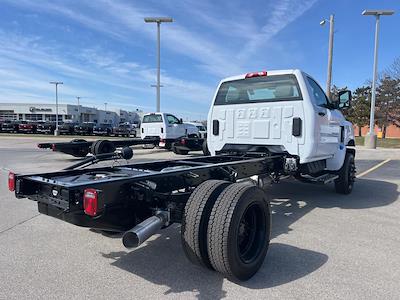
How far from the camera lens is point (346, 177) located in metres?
7.29

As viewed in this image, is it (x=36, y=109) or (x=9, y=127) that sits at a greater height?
(x=36, y=109)

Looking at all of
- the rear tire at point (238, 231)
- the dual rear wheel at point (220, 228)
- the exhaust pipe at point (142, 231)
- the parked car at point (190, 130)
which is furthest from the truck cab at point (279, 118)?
the parked car at point (190, 130)

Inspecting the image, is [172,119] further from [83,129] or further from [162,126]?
[83,129]

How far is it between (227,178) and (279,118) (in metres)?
1.96

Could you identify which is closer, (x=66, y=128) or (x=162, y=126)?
(x=162, y=126)

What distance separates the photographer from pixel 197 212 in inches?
128

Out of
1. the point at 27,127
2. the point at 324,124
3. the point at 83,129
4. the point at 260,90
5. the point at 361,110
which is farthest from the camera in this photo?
the point at 361,110

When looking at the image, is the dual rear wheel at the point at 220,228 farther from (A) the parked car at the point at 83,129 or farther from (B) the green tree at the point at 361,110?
(B) the green tree at the point at 361,110

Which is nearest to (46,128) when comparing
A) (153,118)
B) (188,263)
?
(153,118)

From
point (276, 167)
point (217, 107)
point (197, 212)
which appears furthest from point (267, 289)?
point (217, 107)

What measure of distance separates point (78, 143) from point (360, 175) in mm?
8926

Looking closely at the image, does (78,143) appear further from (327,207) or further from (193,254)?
(193,254)

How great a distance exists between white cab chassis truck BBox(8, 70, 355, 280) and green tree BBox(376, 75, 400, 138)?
39.1 meters

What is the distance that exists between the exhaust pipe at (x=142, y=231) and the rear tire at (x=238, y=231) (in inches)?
18.1
